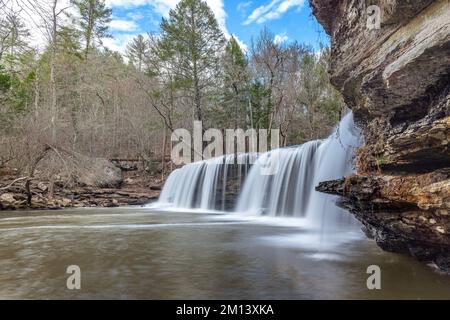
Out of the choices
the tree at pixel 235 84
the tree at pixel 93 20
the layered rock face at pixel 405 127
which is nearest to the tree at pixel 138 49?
the tree at pixel 93 20

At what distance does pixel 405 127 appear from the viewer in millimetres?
4328

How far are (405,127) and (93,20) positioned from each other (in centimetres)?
3003

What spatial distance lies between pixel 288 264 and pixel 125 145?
23938 millimetres

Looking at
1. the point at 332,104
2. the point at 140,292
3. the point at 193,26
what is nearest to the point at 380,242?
the point at 140,292

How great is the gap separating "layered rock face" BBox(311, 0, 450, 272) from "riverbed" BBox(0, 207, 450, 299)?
577 millimetres

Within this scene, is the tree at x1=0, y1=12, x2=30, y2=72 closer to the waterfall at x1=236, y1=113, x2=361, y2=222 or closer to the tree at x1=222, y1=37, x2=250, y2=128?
the waterfall at x1=236, y1=113, x2=361, y2=222

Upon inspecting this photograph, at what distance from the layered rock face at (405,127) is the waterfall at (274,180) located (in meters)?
2.17

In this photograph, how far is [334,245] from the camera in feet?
20.1

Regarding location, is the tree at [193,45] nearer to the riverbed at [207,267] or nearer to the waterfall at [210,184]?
the waterfall at [210,184]

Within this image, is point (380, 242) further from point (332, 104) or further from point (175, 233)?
point (332, 104)

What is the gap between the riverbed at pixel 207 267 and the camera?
348 centimetres

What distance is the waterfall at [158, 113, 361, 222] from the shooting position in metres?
8.94

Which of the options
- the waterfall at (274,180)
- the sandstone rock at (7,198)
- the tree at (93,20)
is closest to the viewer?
the waterfall at (274,180)

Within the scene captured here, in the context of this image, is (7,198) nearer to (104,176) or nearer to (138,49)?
(104,176)
